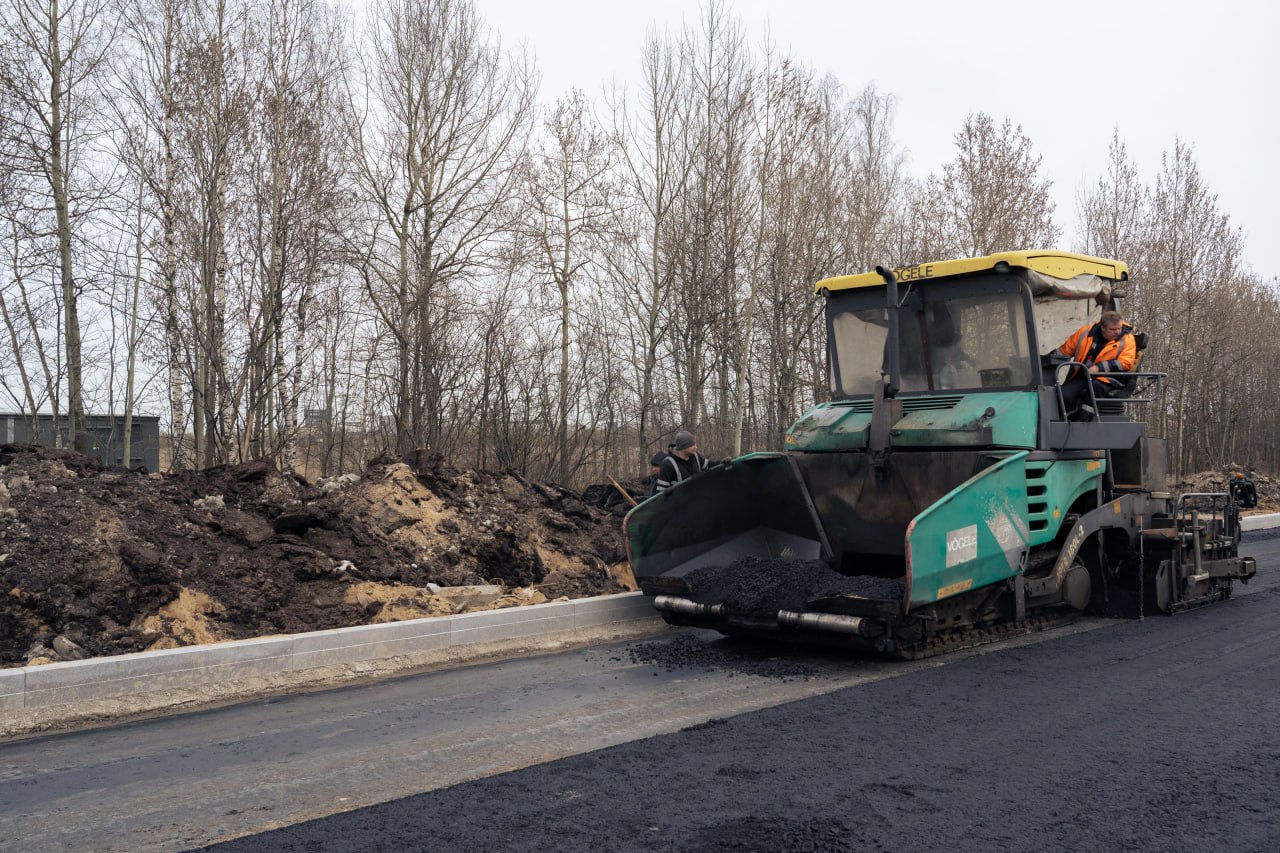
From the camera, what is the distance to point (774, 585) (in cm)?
745

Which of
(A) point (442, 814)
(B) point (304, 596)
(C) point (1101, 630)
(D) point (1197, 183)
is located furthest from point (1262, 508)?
(A) point (442, 814)

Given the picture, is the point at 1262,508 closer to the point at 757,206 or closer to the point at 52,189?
the point at 757,206

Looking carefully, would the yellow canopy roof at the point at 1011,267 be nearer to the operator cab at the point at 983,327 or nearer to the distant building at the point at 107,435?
the operator cab at the point at 983,327

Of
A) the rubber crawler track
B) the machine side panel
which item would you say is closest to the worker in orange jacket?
the machine side panel

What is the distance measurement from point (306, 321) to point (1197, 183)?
26.6 m

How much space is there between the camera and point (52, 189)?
14617 millimetres

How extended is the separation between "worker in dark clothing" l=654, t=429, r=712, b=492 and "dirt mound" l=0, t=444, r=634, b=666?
1402 millimetres

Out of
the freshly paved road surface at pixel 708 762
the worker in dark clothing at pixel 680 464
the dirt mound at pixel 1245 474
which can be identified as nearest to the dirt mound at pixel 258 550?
the worker in dark clothing at pixel 680 464

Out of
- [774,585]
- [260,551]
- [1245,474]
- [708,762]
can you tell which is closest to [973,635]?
[774,585]

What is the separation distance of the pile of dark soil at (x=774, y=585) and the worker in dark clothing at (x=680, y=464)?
1218 mm

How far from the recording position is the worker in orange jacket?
8.16m

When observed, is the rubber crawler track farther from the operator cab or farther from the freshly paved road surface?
the operator cab

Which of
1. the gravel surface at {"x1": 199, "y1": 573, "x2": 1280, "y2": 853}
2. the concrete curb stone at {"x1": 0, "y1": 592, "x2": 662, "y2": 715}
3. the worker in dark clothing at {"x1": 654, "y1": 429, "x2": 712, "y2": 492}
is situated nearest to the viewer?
the gravel surface at {"x1": 199, "y1": 573, "x2": 1280, "y2": 853}

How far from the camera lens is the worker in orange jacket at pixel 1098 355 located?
816 cm
